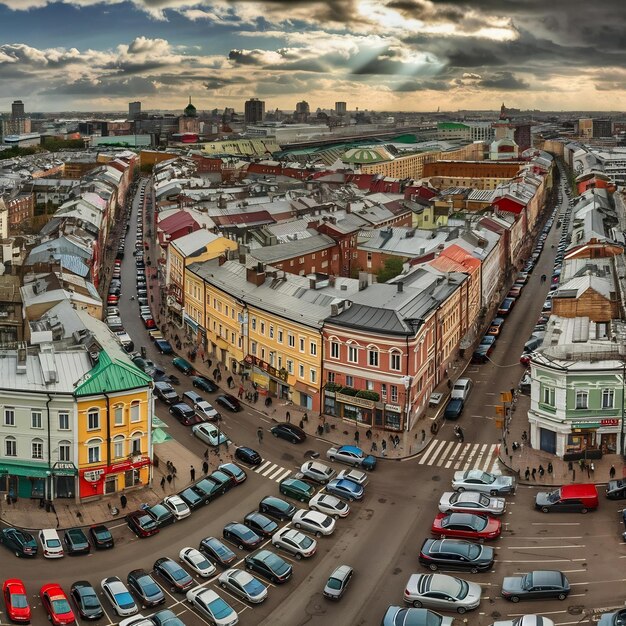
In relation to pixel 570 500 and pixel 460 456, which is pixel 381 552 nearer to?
pixel 570 500

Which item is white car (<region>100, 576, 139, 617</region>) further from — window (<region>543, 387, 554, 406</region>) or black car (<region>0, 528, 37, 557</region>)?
window (<region>543, 387, 554, 406</region>)

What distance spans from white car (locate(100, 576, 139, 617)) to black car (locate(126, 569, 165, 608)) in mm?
433

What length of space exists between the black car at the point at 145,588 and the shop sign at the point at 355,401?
1971 centimetres

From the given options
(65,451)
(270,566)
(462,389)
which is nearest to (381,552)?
(270,566)

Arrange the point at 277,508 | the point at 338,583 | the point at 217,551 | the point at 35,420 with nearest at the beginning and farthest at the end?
1. the point at 338,583
2. the point at 217,551
3. the point at 277,508
4. the point at 35,420

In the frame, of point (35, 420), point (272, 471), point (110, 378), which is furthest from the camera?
point (272, 471)

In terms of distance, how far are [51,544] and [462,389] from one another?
2842 centimetres

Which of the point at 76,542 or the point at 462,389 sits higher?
the point at 462,389

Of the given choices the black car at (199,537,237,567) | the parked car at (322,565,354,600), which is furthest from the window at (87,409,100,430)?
the parked car at (322,565,354,600)

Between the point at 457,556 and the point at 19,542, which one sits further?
the point at 19,542

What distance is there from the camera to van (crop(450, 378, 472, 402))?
54.9 m

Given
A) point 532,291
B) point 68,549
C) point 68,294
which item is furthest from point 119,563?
point 532,291

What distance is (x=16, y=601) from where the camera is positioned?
31.7 meters

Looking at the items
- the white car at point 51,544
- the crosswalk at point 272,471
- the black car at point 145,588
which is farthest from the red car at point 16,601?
the crosswalk at point 272,471
